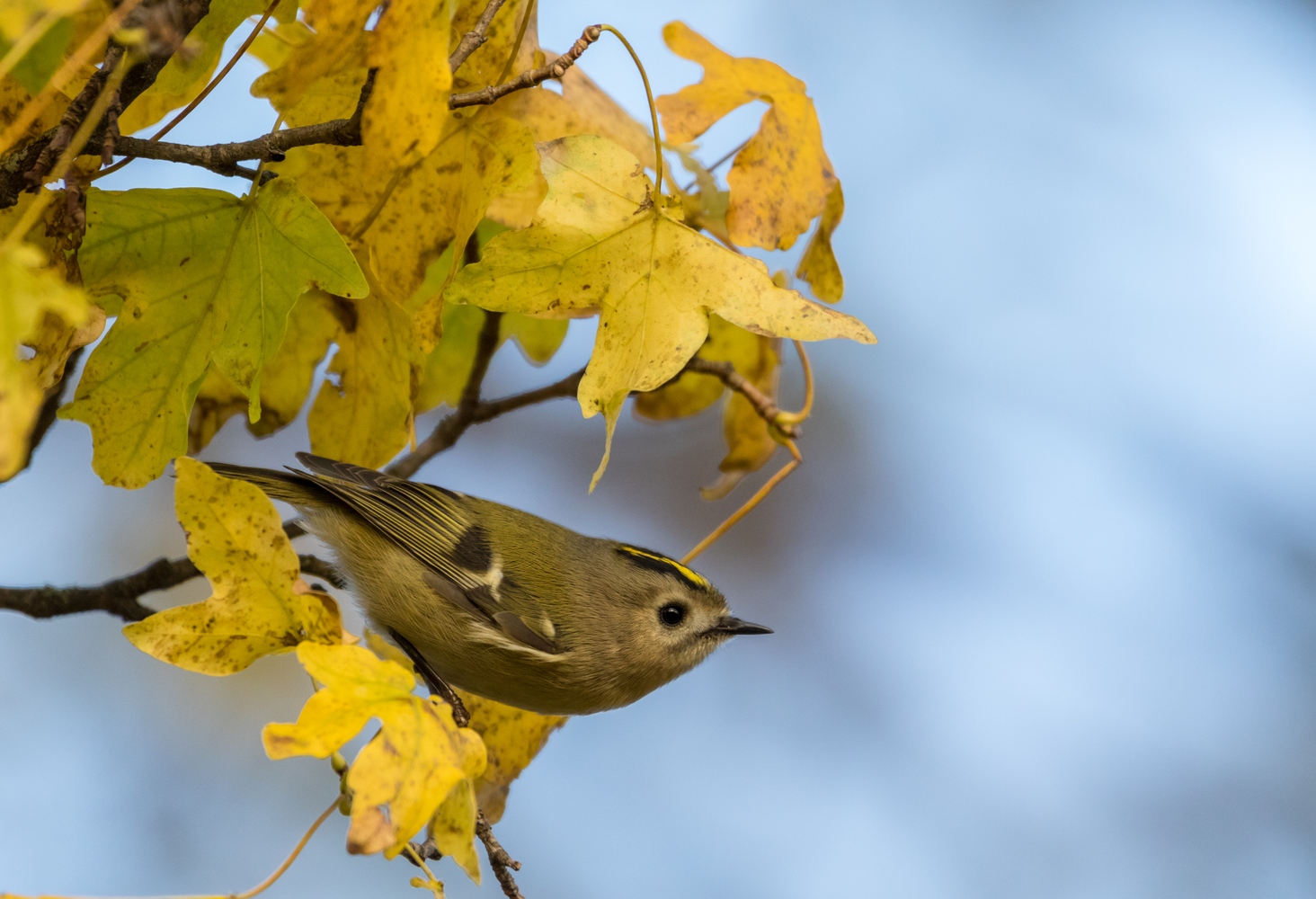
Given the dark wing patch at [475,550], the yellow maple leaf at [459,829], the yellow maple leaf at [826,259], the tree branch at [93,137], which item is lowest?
the dark wing patch at [475,550]

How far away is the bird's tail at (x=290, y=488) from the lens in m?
1.24

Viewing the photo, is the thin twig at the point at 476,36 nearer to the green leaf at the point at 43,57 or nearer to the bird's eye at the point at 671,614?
the green leaf at the point at 43,57

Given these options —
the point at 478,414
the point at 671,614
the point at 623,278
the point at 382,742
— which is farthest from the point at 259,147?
the point at 671,614

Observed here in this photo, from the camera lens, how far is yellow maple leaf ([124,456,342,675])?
0.70 metres

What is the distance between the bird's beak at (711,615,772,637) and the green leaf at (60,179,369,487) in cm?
81

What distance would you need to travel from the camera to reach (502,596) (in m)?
1.26

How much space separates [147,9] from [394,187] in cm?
28

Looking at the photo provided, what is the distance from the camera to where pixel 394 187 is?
790 mm

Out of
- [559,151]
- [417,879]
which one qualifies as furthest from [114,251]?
[417,879]

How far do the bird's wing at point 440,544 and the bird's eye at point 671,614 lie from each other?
0.68 feet

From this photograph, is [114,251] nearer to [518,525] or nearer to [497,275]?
[497,275]

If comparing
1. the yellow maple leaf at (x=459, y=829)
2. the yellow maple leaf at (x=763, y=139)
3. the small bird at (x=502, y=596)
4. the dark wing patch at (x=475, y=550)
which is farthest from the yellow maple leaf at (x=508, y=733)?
the yellow maple leaf at (x=763, y=139)

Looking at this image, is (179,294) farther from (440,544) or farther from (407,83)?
(440,544)

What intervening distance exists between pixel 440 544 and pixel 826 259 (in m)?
0.58
